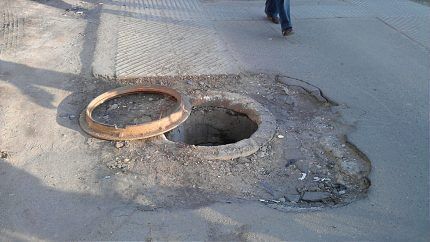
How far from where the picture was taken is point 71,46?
6.66 meters

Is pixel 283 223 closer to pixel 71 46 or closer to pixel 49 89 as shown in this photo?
pixel 49 89

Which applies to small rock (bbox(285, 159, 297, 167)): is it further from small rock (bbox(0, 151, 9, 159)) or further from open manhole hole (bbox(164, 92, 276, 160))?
small rock (bbox(0, 151, 9, 159))

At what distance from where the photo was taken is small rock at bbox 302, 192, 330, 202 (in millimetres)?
3764

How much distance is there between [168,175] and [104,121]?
Answer: 1.31 metres

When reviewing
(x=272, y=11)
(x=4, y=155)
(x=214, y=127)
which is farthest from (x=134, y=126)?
(x=272, y=11)

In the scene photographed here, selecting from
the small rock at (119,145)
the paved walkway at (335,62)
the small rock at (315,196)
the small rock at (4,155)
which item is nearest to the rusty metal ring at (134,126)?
the small rock at (119,145)

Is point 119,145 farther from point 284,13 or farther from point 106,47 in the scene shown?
point 284,13

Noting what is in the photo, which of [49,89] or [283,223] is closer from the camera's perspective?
[283,223]

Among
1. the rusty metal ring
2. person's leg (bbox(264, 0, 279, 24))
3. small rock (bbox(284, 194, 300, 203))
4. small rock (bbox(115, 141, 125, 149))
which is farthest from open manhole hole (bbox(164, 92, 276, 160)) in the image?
person's leg (bbox(264, 0, 279, 24))

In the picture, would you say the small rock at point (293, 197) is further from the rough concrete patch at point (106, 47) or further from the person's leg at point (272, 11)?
the person's leg at point (272, 11)

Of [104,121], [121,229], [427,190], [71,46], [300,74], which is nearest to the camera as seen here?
[121,229]

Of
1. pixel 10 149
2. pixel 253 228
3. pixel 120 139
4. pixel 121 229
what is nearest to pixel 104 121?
pixel 120 139

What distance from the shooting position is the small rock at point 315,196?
3764 mm

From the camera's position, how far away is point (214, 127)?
5.16 meters
